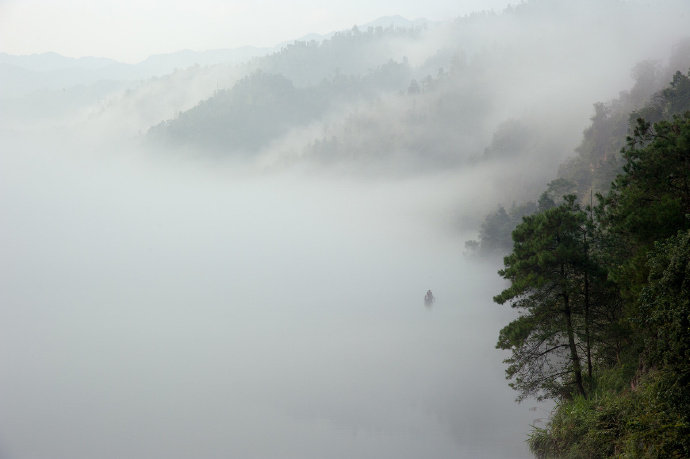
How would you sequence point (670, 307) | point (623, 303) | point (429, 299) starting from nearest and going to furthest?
point (670, 307) < point (623, 303) < point (429, 299)

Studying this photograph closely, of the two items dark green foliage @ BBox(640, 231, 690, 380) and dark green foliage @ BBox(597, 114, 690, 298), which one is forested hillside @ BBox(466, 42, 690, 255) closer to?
dark green foliage @ BBox(597, 114, 690, 298)

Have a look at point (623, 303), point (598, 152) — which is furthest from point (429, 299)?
point (623, 303)

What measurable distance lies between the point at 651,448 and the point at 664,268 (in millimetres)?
4900

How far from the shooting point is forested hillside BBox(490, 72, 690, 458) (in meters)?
12.7

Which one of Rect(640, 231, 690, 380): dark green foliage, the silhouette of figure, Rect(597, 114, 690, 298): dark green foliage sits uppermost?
the silhouette of figure

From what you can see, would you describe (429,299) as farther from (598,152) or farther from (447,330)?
(598,152)

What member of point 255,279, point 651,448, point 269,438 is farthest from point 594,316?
point 255,279

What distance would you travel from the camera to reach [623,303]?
19.2 metres

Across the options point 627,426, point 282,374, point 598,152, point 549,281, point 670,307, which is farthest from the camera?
point 598,152

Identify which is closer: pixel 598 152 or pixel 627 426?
pixel 627 426

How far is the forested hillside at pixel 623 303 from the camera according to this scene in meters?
12.7

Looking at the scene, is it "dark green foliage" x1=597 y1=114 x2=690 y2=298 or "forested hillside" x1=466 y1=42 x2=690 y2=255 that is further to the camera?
"forested hillside" x1=466 y1=42 x2=690 y2=255

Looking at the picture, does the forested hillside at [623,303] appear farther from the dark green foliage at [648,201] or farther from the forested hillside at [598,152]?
the forested hillside at [598,152]

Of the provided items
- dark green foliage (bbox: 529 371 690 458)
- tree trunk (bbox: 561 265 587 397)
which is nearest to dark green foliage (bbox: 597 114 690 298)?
tree trunk (bbox: 561 265 587 397)
